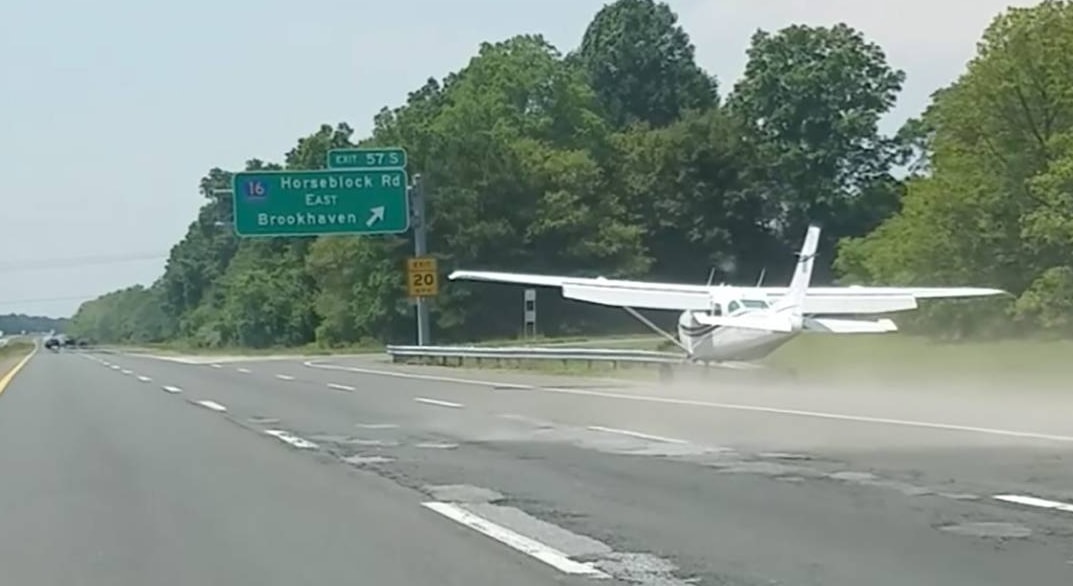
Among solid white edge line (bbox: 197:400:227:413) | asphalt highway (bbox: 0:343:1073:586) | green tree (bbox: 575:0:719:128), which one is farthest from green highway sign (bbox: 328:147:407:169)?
green tree (bbox: 575:0:719:128)

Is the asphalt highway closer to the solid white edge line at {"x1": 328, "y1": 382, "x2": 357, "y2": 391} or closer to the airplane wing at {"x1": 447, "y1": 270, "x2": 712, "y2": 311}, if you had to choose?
the solid white edge line at {"x1": 328, "y1": 382, "x2": 357, "y2": 391}

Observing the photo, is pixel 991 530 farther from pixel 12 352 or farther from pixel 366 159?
pixel 12 352

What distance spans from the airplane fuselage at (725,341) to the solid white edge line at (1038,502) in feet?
74.6

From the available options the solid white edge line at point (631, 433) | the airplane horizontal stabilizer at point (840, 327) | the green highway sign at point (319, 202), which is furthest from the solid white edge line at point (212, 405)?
the green highway sign at point (319, 202)

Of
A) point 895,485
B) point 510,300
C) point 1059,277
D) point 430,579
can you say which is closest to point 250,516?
point 430,579

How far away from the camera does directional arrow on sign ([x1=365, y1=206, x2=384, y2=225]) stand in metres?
51.5

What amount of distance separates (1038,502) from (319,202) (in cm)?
3943

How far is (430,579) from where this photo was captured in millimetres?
9961

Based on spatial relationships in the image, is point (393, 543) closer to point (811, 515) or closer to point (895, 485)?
point (811, 515)

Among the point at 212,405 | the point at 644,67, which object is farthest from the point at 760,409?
the point at 644,67

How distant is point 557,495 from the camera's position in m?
14.4

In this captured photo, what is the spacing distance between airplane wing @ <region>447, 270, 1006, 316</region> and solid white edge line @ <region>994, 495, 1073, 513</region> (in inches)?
998

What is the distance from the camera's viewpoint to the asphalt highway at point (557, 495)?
1041 cm

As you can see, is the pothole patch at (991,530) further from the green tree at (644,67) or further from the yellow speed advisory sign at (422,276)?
the green tree at (644,67)
